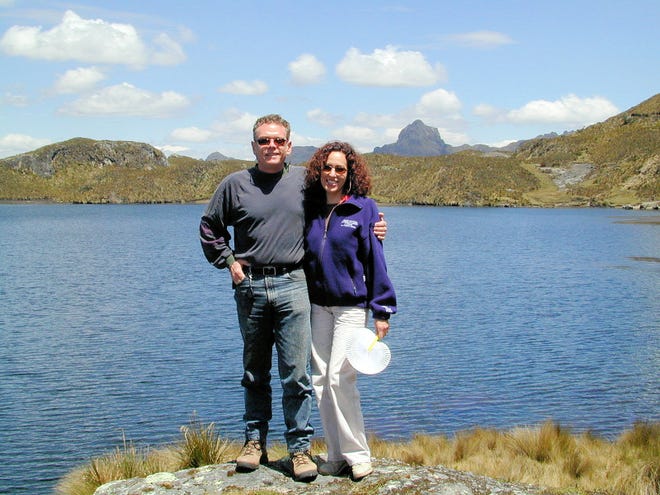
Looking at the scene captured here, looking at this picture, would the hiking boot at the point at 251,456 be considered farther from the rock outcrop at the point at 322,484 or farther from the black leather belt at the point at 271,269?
the black leather belt at the point at 271,269

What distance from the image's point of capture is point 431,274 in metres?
34.7

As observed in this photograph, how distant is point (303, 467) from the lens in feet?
18.1

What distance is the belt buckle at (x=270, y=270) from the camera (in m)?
5.46

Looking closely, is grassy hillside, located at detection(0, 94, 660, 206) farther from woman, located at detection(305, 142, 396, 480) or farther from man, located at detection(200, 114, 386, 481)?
man, located at detection(200, 114, 386, 481)

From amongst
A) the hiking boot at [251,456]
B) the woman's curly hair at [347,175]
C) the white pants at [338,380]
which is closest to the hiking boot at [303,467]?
the white pants at [338,380]

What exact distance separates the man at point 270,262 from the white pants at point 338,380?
4.4 inches

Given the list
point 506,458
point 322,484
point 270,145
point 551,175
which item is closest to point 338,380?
point 322,484

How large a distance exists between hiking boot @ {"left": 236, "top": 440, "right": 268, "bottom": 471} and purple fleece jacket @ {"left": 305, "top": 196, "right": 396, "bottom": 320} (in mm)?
1319

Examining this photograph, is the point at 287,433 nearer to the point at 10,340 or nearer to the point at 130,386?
the point at 130,386

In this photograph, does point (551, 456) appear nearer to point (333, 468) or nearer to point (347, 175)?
point (333, 468)

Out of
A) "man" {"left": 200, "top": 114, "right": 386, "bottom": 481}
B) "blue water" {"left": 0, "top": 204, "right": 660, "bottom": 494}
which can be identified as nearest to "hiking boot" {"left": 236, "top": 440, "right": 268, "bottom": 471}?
"man" {"left": 200, "top": 114, "right": 386, "bottom": 481}

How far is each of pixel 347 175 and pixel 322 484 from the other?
94.9 inches

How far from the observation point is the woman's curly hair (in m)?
5.45

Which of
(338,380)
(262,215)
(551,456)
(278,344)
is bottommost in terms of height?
(551,456)
